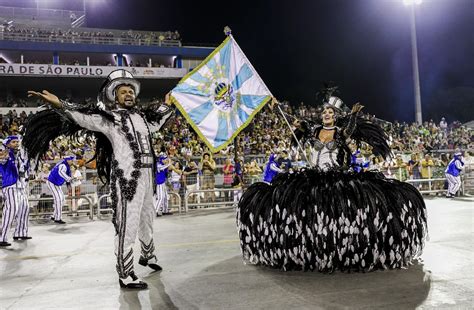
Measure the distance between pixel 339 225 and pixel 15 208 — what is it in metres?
6.46

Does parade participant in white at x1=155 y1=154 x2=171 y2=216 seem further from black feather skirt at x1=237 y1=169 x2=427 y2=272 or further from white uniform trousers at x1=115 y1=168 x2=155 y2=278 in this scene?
black feather skirt at x1=237 y1=169 x2=427 y2=272

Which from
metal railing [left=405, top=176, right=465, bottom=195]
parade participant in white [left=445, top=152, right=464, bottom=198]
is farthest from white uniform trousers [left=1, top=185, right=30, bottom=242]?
parade participant in white [left=445, top=152, right=464, bottom=198]

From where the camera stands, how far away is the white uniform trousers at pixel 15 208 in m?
7.98

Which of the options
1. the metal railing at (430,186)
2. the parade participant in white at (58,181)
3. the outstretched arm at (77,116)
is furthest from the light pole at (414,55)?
the outstretched arm at (77,116)

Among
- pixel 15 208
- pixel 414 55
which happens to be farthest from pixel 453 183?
pixel 15 208

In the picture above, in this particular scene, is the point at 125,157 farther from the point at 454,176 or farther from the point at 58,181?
the point at 454,176

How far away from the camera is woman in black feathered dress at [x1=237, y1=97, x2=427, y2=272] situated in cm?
425

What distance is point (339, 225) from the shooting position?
4223 millimetres

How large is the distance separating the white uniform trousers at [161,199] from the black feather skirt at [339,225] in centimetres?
695

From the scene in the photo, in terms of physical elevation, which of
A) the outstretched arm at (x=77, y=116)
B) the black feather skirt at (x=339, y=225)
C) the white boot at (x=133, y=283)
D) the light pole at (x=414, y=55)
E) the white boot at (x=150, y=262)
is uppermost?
the light pole at (x=414, y=55)

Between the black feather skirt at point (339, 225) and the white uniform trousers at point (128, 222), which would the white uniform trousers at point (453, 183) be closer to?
the black feather skirt at point (339, 225)

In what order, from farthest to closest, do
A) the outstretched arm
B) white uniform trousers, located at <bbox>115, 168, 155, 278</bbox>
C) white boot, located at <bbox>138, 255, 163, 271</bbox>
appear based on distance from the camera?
1. white boot, located at <bbox>138, 255, 163, 271</bbox>
2. white uniform trousers, located at <bbox>115, 168, 155, 278</bbox>
3. the outstretched arm

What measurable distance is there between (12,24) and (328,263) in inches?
1573

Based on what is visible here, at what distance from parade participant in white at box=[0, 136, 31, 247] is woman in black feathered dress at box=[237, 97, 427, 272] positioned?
17.0ft
